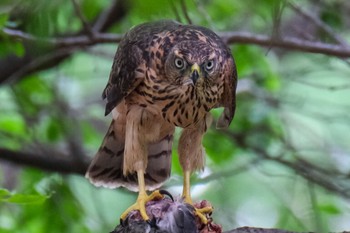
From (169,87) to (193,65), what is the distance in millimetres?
228

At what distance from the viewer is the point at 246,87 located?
6.57 metres

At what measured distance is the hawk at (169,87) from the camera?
3520 millimetres

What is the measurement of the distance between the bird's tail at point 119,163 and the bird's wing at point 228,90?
1.57 ft

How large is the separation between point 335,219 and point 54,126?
144 inches

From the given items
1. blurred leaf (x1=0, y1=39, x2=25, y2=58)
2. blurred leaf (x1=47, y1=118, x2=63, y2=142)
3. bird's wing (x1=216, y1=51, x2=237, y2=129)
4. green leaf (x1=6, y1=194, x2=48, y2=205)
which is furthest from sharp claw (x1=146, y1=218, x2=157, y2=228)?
blurred leaf (x1=47, y1=118, x2=63, y2=142)

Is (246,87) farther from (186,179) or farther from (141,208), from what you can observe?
(141,208)

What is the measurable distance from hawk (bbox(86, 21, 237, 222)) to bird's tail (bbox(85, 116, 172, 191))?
28 cm

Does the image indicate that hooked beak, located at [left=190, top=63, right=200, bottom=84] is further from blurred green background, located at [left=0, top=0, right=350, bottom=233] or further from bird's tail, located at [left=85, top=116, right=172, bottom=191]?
blurred green background, located at [left=0, top=0, right=350, bottom=233]

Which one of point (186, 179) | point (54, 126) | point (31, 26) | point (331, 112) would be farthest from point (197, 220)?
point (331, 112)

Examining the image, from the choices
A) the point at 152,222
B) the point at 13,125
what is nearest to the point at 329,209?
the point at 152,222

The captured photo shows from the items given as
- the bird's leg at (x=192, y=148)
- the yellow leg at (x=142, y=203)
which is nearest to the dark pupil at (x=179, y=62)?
the bird's leg at (x=192, y=148)

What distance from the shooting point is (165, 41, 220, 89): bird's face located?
3.44 m

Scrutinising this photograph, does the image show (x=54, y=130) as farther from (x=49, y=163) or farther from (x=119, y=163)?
(x=119, y=163)

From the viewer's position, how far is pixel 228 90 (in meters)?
3.68
